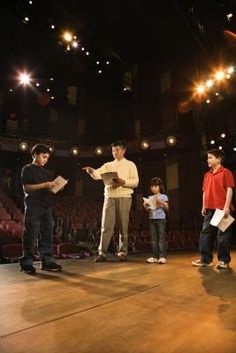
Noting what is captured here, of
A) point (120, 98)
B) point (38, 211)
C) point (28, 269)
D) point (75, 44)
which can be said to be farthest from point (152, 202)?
point (120, 98)

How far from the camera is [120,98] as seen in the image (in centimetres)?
1645

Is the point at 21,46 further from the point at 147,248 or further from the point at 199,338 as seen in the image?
the point at 199,338

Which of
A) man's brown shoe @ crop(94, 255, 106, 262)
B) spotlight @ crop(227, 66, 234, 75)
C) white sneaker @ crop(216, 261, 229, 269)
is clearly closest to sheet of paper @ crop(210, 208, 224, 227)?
white sneaker @ crop(216, 261, 229, 269)

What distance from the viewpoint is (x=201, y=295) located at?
1788 millimetres

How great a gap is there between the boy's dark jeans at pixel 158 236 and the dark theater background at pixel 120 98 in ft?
11.6

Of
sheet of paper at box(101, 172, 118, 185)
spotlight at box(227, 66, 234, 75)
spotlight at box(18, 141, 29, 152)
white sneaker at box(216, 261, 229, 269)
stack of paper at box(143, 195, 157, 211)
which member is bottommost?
white sneaker at box(216, 261, 229, 269)

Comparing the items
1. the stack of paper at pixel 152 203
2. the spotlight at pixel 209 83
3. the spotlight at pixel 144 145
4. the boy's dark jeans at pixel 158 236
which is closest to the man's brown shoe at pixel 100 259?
the boy's dark jeans at pixel 158 236

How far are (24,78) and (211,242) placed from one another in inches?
513

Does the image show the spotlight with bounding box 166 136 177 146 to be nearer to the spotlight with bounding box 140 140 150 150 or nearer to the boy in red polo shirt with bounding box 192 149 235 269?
the spotlight with bounding box 140 140 150 150

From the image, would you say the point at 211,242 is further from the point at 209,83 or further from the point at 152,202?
the point at 209,83

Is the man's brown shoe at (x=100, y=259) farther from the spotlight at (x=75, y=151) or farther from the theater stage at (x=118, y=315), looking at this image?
the spotlight at (x=75, y=151)

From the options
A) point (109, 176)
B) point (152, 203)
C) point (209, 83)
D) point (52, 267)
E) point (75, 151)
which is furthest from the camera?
point (75, 151)

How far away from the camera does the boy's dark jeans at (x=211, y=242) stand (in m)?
3.21

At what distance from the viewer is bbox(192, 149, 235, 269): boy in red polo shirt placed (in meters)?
3.24
